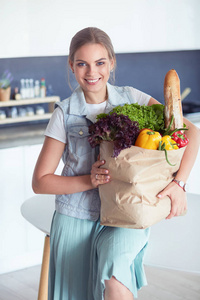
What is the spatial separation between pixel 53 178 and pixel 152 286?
1422 mm

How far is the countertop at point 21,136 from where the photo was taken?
3104mm

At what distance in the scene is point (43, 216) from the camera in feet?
6.68

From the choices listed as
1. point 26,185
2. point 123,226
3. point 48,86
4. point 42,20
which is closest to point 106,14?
point 42,20

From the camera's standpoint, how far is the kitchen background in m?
3.10

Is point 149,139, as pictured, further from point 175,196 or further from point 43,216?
point 43,216

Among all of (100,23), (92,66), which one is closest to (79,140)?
(92,66)

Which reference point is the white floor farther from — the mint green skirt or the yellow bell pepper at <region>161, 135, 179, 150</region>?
the yellow bell pepper at <region>161, 135, 179, 150</region>

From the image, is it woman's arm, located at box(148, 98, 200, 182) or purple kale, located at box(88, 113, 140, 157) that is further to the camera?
woman's arm, located at box(148, 98, 200, 182)

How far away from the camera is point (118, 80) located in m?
4.29

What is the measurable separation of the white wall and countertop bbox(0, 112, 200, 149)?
52cm

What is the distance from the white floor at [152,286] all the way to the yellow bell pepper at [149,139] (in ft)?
4.75

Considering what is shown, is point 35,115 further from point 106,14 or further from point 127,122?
point 127,122

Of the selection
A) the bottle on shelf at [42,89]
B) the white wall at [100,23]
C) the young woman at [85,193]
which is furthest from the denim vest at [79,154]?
the bottle on shelf at [42,89]

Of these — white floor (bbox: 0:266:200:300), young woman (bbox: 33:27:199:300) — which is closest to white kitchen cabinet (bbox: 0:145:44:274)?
white floor (bbox: 0:266:200:300)
